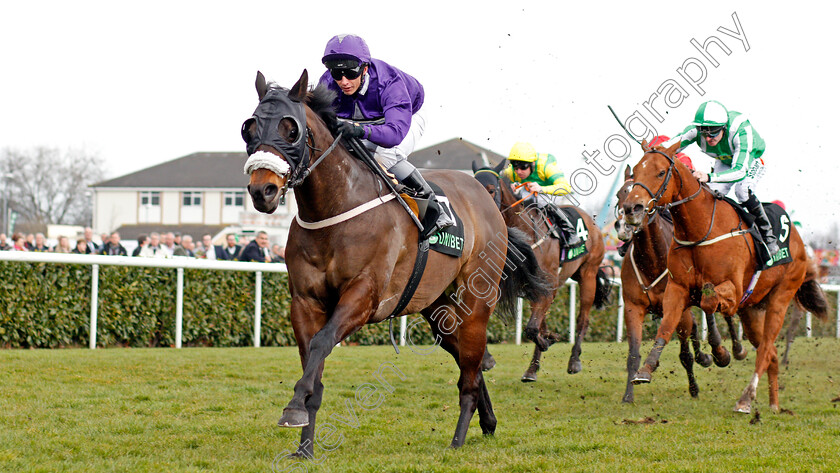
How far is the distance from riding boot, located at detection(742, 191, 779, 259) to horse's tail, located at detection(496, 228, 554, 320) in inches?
72.2

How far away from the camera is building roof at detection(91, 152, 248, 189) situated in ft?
168

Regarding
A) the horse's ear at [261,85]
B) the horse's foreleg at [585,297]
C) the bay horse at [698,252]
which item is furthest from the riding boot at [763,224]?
the horse's ear at [261,85]

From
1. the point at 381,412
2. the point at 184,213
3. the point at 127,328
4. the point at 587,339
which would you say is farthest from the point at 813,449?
the point at 184,213

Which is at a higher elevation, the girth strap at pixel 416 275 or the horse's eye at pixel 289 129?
the horse's eye at pixel 289 129

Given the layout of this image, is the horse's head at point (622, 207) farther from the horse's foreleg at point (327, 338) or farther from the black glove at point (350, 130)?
the horse's foreleg at point (327, 338)

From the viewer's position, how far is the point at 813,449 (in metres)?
4.66

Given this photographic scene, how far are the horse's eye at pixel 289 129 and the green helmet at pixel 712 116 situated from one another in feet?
12.7

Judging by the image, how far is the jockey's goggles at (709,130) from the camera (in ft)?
21.5

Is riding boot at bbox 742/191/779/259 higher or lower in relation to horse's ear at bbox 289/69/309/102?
lower

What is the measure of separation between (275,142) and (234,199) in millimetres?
48628

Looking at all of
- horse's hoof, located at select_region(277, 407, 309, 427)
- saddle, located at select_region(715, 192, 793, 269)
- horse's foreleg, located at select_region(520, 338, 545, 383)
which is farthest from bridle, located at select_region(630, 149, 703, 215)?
horse's hoof, located at select_region(277, 407, 309, 427)

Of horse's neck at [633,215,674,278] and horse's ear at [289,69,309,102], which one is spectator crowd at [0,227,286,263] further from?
horse's ear at [289,69,309,102]

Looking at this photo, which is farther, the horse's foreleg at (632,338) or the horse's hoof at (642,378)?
the horse's foreleg at (632,338)

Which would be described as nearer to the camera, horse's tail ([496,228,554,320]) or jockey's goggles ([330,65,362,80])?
jockey's goggles ([330,65,362,80])
